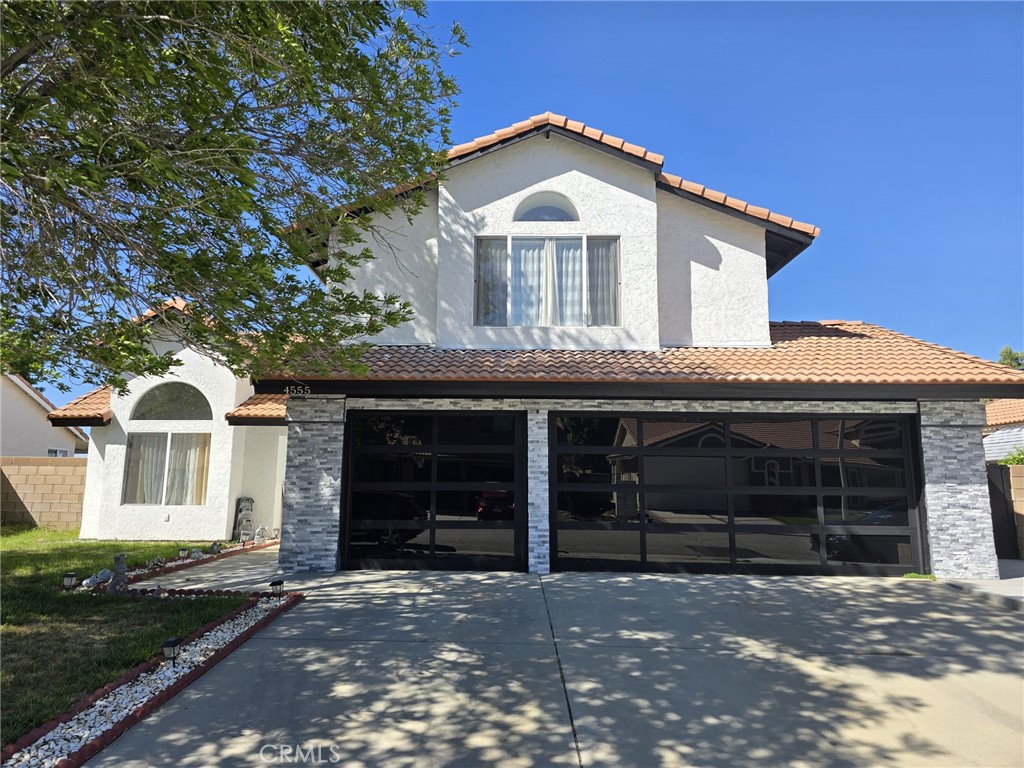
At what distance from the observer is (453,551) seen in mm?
10047

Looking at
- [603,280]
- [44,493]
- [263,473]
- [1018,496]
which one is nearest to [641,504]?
[603,280]

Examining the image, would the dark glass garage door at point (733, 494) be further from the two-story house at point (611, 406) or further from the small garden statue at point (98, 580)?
the small garden statue at point (98, 580)

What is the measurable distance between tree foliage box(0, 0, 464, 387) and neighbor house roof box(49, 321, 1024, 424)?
2.33 m

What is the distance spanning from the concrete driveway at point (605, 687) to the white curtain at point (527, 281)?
5211 mm

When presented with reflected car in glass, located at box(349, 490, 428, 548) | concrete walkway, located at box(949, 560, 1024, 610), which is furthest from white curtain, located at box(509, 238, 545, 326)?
concrete walkway, located at box(949, 560, 1024, 610)

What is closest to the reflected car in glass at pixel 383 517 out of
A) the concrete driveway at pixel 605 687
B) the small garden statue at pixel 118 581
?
the concrete driveway at pixel 605 687

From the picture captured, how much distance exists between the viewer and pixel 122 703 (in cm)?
454

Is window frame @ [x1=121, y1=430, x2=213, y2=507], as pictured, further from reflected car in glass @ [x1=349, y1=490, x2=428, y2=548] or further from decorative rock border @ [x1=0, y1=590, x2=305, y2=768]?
decorative rock border @ [x1=0, y1=590, x2=305, y2=768]

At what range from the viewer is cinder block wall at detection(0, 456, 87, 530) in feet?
49.0

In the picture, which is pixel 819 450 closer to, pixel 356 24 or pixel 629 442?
pixel 629 442

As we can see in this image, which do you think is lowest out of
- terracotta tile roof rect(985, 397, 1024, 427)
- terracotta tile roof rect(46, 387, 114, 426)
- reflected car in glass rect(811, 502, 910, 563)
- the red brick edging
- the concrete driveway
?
the concrete driveway

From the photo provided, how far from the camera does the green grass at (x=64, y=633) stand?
4.55 metres

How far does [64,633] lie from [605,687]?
5.61 metres

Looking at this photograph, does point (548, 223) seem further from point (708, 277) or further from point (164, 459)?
point (164, 459)
